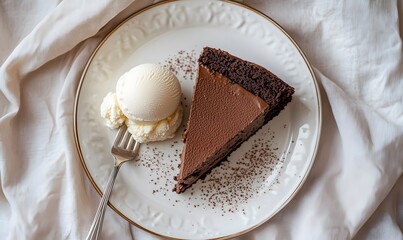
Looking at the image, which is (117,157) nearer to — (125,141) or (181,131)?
(125,141)

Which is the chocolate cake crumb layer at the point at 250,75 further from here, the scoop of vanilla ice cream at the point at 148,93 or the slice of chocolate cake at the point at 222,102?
the scoop of vanilla ice cream at the point at 148,93

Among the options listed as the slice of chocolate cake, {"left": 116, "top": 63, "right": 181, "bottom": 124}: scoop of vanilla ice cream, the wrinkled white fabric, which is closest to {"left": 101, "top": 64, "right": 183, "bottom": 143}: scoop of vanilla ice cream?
{"left": 116, "top": 63, "right": 181, "bottom": 124}: scoop of vanilla ice cream

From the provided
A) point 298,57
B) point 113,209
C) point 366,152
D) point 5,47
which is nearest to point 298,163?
point 366,152

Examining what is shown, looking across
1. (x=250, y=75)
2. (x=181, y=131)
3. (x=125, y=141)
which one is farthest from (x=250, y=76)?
(x=125, y=141)

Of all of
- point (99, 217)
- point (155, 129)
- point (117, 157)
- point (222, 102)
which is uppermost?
point (222, 102)

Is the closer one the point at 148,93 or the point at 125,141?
the point at 148,93

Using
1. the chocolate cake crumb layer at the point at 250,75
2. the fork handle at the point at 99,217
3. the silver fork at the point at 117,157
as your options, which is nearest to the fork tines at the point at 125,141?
the silver fork at the point at 117,157

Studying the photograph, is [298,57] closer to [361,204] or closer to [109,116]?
[361,204]
